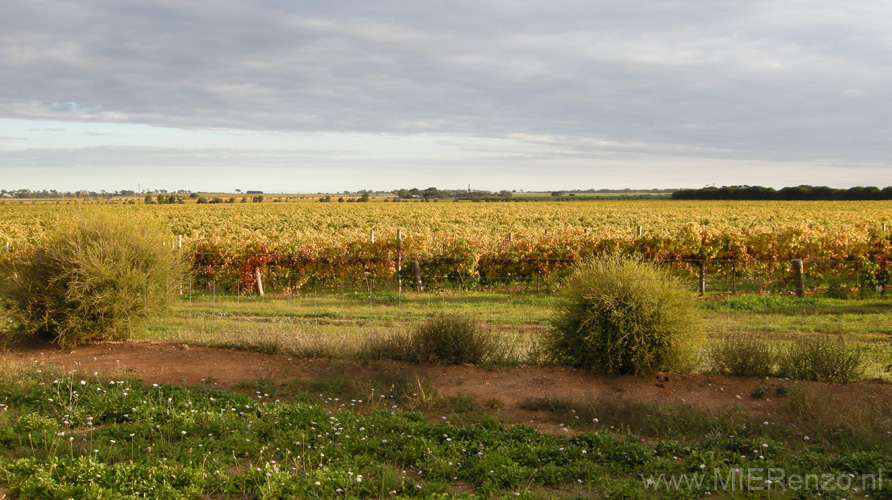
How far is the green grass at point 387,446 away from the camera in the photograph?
180 inches

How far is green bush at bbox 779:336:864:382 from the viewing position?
7.43 metres

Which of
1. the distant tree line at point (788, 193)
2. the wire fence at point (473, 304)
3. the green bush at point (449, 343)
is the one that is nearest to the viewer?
the green bush at point (449, 343)

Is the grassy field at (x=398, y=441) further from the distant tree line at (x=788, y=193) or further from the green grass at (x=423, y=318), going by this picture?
the distant tree line at (x=788, y=193)

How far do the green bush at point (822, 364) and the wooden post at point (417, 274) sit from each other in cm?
1058

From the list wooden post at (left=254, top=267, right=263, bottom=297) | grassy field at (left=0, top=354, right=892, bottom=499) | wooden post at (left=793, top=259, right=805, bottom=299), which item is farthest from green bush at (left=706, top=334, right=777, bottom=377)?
wooden post at (left=254, top=267, right=263, bottom=297)

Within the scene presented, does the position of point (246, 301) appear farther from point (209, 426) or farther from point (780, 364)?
point (780, 364)

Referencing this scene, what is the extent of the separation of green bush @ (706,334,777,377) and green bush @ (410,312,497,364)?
2950 mm

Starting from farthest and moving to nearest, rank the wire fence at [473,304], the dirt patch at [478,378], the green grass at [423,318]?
the wire fence at [473,304], the green grass at [423,318], the dirt patch at [478,378]

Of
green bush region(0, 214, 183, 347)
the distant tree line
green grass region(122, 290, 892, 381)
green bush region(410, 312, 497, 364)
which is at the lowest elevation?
green grass region(122, 290, 892, 381)

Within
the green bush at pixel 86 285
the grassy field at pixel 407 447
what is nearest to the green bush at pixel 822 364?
the grassy field at pixel 407 447

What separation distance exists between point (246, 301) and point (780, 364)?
12.6m

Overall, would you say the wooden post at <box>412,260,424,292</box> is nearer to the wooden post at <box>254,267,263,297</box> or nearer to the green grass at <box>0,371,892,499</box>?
the wooden post at <box>254,267,263,297</box>

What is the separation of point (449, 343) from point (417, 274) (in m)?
8.89

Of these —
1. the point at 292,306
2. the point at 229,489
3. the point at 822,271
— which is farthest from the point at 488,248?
the point at 229,489
